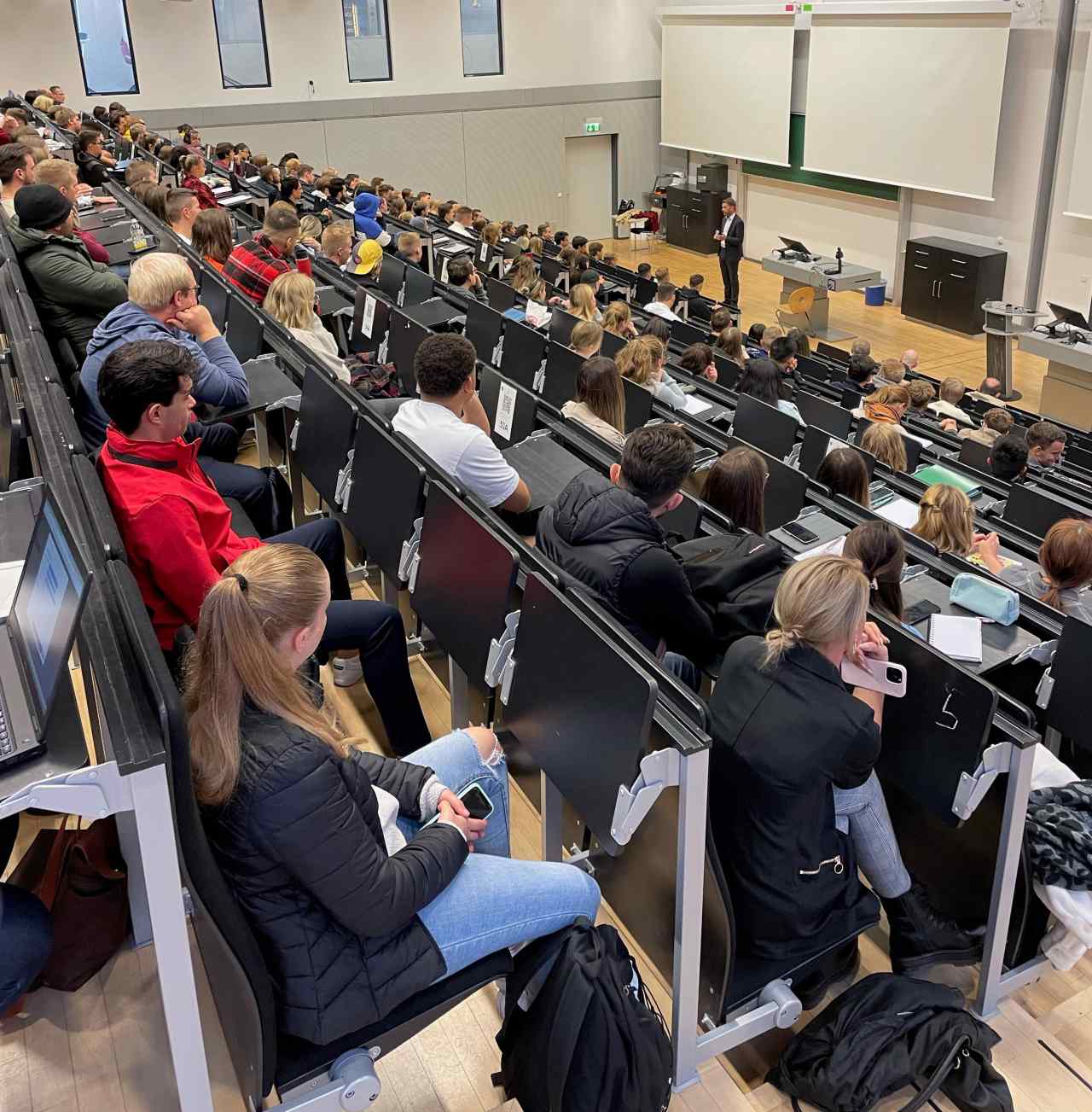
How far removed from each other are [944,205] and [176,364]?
44.1 feet

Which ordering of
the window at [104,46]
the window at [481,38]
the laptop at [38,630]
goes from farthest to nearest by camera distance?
1. the window at [481,38]
2. the window at [104,46]
3. the laptop at [38,630]

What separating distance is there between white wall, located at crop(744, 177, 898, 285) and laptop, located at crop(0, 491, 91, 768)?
1461cm

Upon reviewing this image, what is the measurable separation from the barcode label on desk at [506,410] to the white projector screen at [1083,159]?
9.77 meters

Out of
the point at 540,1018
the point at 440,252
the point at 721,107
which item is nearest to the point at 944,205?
the point at 721,107

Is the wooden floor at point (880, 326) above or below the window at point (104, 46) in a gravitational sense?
below

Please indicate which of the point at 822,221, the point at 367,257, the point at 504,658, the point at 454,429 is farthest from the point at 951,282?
the point at 504,658

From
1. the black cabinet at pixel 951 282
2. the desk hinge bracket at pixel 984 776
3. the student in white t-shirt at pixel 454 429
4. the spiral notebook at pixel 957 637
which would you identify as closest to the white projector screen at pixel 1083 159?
the black cabinet at pixel 951 282

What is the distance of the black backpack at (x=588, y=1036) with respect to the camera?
1.94m

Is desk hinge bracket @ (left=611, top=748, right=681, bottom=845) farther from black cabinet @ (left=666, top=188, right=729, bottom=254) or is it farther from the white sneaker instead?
black cabinet @ (left=666, top=188, right=729, bottom=254)

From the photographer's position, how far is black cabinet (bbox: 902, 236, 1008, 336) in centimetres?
1314

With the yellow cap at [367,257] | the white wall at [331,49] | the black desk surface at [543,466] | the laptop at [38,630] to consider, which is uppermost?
the white wall at [331,49]

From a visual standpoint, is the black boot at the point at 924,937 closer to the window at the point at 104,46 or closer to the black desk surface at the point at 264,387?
the black desk surface at the point at 264,387

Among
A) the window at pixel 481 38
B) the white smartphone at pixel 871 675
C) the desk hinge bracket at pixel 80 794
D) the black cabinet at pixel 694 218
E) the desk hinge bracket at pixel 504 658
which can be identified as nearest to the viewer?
the desk hinge bracket at pixel 80 794

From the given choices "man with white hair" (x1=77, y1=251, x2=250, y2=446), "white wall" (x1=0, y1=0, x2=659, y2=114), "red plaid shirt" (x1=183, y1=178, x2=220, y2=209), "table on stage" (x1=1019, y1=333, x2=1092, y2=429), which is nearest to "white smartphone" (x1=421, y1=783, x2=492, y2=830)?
"man with white hair" (x1=77, y1=251, x2=250, y2=446)
